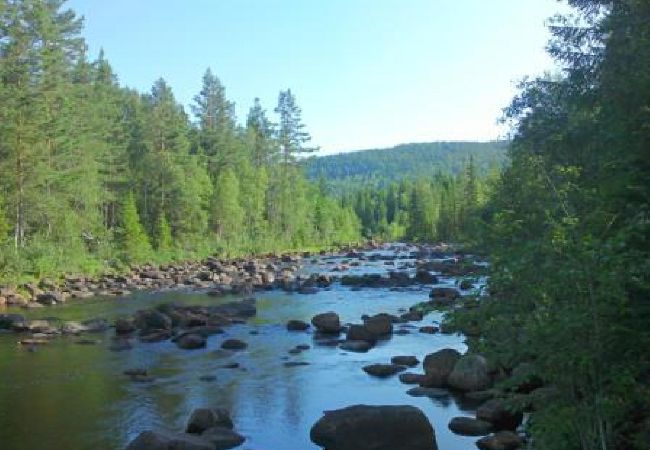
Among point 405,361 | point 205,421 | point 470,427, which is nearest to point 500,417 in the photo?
point 470,427

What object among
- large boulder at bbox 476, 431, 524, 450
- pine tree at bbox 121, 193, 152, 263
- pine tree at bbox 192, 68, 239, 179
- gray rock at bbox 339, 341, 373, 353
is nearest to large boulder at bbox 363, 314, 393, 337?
gray rock at bbox 339, 341, 373, 353

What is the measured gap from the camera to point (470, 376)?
17.7 m

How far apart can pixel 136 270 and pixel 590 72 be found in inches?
1544

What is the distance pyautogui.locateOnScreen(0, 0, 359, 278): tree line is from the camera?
44.2m

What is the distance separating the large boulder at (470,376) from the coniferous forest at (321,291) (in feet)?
0.20

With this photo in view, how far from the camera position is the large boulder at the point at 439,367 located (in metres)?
18.2

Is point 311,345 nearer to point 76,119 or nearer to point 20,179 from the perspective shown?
point 20,179

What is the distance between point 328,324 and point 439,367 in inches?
367

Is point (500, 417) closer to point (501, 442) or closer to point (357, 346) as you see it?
point (501, 442)

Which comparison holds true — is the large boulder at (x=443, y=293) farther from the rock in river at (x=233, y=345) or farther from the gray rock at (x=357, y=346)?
the rock in river at (x=233, y=345)

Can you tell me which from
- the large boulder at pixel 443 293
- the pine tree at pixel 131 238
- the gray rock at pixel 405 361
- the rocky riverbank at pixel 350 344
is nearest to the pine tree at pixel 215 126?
the pine tree at pixel 131 238

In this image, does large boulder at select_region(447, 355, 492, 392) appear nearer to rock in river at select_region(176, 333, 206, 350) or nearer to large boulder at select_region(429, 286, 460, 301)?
rock in river at select_region(176, 333, 206, 350)

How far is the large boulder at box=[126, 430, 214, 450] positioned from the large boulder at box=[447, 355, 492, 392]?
24.5 feet

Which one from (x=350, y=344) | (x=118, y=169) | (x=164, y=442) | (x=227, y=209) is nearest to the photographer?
(x=164, y=442)
